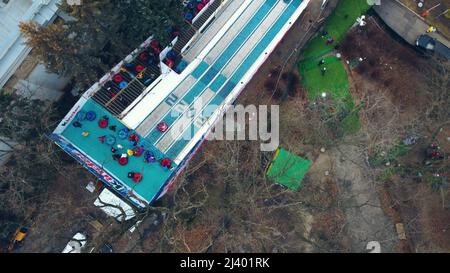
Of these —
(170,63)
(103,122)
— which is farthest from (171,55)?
(103,122)

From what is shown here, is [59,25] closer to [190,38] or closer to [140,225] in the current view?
[190,38]

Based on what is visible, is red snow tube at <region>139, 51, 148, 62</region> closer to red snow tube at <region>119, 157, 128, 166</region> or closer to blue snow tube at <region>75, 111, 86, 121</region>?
blue snow tube at <region>75, 111, 86, 121</region>

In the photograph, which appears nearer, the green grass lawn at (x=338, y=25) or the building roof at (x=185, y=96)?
the building roof at (x=185, y=96)

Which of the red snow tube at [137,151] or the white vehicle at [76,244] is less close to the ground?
the red snow tube at [137,151]

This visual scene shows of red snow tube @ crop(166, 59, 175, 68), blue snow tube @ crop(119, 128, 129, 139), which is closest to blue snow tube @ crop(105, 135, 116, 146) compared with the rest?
blue snow tube @ crop(119, 128, 129, 139)

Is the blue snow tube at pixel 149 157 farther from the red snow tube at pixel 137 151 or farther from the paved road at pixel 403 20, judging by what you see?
the paved road at pixel 403 20

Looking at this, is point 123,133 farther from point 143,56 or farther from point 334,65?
point 334,65

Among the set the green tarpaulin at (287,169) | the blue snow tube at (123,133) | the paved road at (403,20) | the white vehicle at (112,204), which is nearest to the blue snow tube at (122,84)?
the blue snow tube at (123,133)

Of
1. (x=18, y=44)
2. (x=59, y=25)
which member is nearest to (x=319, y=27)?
(x=59, y=25)

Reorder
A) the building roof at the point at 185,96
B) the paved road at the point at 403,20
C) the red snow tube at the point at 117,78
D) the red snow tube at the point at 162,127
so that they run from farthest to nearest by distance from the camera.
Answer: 1. the paved road at the point at 403,20
2. the red snow tube at the point at 162,127
3. the red snow tube at the point at 117,78
4. the building roof at the point at 185,96
